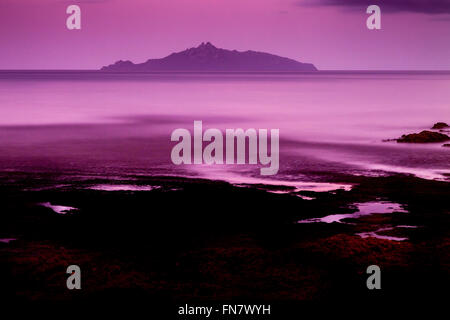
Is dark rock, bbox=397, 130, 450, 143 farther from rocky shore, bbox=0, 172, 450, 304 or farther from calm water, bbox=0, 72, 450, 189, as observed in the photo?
rocky shore, bbox=0, 172, 450, 304

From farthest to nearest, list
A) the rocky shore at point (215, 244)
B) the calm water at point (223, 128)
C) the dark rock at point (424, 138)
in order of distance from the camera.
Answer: the dark rock at point (424, 138)
the calm water at point (223, 128)
the rocky shore at point (215, 244)

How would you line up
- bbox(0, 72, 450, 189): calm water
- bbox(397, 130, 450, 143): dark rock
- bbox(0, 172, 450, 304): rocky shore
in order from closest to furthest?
bbox(0, 172, 450, 304): rocky shore, bbox(0, 72, 450, 189): calm water, bbox(397, 130, 450, 143): dark rock

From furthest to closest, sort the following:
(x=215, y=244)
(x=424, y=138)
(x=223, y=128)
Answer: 1. (x=223, y=128)
2. (x=424, y=138)
3. (x=215, y=244)

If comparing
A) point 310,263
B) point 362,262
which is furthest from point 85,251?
point 362,262

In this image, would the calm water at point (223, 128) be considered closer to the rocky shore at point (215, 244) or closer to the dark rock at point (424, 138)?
the dark rock at point (424, 138)

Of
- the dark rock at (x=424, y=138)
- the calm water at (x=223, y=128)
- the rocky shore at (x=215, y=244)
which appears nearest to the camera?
the rocky shore at (x=215, y=244)

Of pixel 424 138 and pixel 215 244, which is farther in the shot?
pixel 424 138

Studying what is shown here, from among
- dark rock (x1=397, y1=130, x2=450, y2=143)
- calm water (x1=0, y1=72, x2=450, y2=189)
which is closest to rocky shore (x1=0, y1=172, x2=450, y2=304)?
calm water (x1=0, y1=72, x2=450, y2=189)

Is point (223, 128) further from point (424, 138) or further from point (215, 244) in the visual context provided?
point (215, 244)

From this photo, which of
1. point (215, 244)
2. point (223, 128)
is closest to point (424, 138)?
point (223, 128)

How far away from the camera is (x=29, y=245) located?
16.4 metres

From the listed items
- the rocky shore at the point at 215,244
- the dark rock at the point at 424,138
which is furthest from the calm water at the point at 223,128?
the rocky shore at the point at 215,244

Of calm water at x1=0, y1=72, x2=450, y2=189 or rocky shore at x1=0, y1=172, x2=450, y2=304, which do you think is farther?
calm water at x1=0, y1=72, x2=450, y2=189
